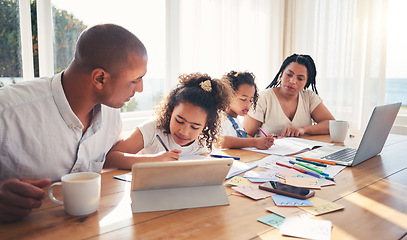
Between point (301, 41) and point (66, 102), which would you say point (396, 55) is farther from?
point (66, 102)

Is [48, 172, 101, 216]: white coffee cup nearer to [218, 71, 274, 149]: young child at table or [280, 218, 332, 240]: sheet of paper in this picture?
[280, 218, 332, 240]: sheet of paper

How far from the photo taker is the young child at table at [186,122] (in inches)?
57.2

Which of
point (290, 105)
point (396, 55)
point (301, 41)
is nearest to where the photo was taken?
point (290, 105)

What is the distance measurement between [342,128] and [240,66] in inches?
72.1

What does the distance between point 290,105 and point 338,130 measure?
68 cm

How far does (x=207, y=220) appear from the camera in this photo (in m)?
0.75

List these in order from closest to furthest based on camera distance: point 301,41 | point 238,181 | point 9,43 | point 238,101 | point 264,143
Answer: point 238,181, point 264,143, point 238,101, point 9,43, point 301,41

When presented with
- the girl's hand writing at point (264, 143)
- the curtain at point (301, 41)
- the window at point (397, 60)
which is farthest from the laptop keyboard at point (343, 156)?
the window at point (397, 60)

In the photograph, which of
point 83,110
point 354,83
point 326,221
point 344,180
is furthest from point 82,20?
point 354,83

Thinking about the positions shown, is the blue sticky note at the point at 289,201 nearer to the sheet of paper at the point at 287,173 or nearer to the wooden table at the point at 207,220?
the wooden table at the point at 207,220

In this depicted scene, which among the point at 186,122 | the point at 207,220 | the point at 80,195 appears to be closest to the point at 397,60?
the point at 186,122

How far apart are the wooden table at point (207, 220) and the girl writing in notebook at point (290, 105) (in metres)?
1.34

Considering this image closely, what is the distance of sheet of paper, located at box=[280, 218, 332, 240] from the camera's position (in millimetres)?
688

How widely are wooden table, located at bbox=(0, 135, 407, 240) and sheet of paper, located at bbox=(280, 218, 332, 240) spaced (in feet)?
0.06
